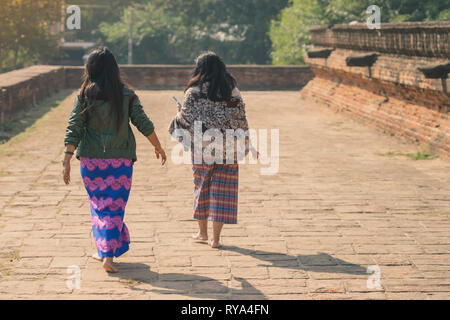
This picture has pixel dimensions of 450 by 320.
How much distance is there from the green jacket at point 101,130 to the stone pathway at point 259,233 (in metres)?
0.80

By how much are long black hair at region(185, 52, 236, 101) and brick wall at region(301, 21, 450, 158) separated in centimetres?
478

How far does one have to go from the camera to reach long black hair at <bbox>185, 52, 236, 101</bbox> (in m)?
5.23

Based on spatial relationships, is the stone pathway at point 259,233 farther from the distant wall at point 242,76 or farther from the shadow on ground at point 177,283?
the distant wall at point 242,76

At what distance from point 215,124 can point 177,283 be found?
53.8 inches

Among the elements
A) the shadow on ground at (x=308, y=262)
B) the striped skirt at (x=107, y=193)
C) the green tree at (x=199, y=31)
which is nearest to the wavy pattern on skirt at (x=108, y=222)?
the striped skirt at (x=107, y=193)

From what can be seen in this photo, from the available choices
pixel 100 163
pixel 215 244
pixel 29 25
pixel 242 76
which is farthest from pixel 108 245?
pixel 29 25

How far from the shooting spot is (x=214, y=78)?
523 cm

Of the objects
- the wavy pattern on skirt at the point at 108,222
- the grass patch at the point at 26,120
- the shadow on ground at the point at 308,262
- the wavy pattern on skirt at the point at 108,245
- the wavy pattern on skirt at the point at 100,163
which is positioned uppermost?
the wavy pattern on skirt at the point at 100,163

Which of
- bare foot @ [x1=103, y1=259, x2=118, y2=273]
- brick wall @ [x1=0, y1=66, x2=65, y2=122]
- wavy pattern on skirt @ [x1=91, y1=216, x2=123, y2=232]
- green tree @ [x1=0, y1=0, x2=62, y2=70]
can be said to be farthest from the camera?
green tree @ [x1=0, y1=0, x2=62, y2=70]

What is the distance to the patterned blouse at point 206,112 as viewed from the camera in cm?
529

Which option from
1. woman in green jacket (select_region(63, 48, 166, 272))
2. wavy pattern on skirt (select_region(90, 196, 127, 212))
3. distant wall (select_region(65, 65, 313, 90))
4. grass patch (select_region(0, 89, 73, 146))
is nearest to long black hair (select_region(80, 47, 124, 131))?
woman in green jacket (select_region(63, 48, 166, 272))

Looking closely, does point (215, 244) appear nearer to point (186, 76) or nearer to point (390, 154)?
point (390, 154)

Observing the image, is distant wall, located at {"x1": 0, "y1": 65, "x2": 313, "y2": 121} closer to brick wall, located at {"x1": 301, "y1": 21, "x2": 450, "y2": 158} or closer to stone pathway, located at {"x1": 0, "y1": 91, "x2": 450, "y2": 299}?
brick wall, located at {"x1": 301, "y1": 21, "x2": 450, "y2": 158}

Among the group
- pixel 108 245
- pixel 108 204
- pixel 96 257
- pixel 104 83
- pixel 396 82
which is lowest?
pixel 96 257
